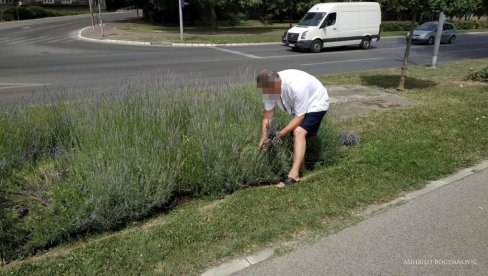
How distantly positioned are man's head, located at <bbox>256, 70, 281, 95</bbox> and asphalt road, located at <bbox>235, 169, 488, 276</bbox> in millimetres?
1596

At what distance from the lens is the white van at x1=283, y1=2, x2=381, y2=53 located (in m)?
18.8

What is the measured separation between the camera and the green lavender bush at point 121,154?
314 cm

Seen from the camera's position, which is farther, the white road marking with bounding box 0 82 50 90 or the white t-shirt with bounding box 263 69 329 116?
the white road marking with bounding box 0 82 50 90

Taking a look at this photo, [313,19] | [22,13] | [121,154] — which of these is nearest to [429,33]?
[313,19]

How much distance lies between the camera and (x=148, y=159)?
3594 millimetres

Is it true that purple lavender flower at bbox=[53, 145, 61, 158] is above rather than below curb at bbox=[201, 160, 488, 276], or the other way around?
above

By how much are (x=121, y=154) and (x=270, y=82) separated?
168 centimetres

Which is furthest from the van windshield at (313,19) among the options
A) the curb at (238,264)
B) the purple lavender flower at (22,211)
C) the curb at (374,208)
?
the purple lavender flower at (22,211)

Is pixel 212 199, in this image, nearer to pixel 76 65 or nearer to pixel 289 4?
pixel 76 65

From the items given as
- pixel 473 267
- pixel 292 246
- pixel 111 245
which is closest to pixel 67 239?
pixel 111 245

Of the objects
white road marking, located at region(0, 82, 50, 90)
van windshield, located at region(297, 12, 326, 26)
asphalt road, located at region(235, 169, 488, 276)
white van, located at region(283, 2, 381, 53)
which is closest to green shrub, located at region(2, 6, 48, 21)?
white van, located at region(283, 2, 381, 53)

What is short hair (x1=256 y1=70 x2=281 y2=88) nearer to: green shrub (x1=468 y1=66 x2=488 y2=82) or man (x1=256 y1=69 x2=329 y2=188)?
man (x1=256 y1=69 x2=329 y2=188)

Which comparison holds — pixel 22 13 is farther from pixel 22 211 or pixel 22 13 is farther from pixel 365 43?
pixel 22 211

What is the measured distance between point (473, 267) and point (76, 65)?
45.5 feet
